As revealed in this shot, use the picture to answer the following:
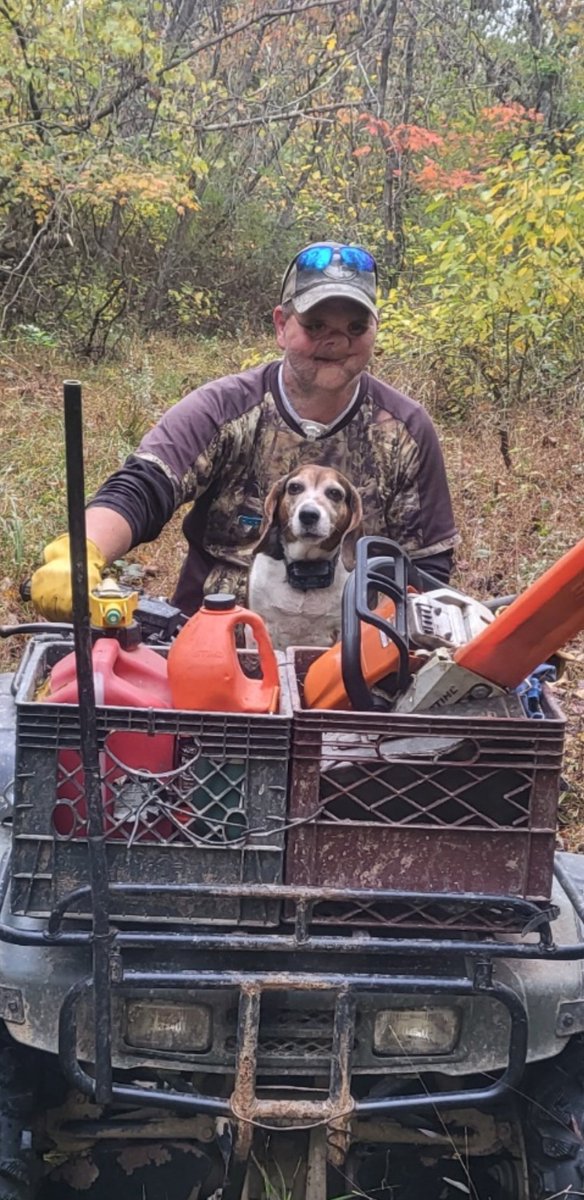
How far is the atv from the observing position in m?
1.80

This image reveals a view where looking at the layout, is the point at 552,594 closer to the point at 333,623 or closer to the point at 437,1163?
the point at 437,1163

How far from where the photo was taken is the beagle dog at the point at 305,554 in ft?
10.1

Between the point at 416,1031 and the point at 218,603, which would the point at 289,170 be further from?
the point at 416,1031

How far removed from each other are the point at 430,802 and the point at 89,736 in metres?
0.62

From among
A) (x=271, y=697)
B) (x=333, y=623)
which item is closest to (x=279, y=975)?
(x=271, y=697)

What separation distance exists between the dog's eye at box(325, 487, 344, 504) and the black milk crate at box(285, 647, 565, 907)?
1288 millimetres

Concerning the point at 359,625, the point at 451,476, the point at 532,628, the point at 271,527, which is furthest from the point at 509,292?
the point at 532,628

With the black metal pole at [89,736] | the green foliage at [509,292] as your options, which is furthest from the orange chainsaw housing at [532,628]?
the green foliage at [509,292]

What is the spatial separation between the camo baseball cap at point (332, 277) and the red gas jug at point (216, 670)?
1.18 meters

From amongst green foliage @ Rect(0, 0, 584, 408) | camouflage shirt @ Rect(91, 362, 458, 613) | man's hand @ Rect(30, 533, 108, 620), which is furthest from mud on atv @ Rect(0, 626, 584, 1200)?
green foliage @ Rect(0, 0, 584, 408)

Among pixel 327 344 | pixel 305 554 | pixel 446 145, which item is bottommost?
pixel 305 554

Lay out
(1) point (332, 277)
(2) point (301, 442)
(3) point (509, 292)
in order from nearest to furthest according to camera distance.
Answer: (1) point (332, 277) < (2) point (301, 442) < (3) point (509, 292)

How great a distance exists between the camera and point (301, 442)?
3154 mm

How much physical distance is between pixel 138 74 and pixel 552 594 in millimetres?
9631
